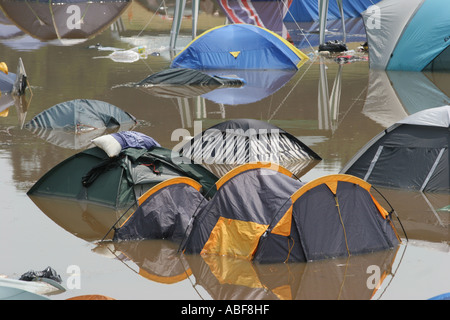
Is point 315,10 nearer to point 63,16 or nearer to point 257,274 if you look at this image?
point 63,16

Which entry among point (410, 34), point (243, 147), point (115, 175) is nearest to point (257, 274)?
point (115, 175)

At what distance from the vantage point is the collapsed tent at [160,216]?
1151 cm

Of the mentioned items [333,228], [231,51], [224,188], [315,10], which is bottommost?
[315,10]

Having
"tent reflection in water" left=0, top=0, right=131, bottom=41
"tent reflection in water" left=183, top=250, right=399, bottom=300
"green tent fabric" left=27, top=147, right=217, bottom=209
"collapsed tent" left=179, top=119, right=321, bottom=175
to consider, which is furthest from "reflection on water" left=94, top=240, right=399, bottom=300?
"tent reflection in water" left=0, top=0, right=131, bottom=41

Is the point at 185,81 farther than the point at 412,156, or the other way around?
the point at 185,81

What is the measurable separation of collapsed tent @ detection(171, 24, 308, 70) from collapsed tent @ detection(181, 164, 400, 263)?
1556cm

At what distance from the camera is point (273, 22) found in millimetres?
38906

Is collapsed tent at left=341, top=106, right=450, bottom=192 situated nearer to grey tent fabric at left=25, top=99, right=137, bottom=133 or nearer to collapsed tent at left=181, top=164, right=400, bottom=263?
collapsed tent at left=181, top=164, right=400, bottom=263

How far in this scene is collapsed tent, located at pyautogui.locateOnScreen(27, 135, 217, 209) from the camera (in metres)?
13.0

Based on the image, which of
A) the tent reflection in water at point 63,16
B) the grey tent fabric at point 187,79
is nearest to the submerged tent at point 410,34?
the grey tent fabric at point 187,79

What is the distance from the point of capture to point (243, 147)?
50.8 ft

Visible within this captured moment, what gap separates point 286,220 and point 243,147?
5092 mm

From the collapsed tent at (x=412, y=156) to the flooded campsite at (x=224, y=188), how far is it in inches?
0.9

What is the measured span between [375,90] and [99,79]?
838 centimetres
